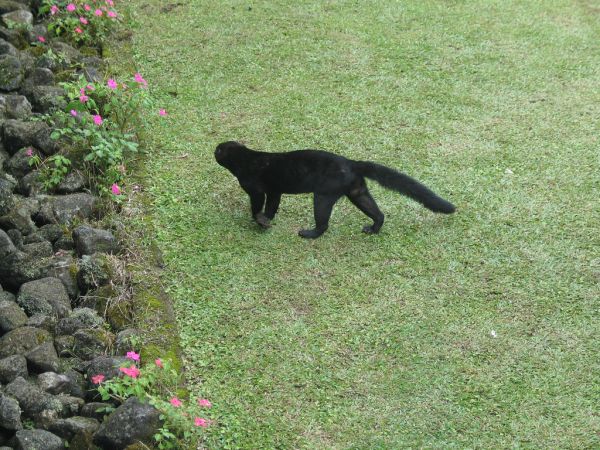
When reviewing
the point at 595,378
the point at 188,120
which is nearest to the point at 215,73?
the point at 188,120

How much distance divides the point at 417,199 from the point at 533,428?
2075 mm

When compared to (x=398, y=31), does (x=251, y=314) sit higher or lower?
lower

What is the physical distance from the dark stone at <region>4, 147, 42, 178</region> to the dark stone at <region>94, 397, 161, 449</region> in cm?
307

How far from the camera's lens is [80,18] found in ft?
29.4

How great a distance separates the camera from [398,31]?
32.1 feet

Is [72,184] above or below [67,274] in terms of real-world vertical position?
above

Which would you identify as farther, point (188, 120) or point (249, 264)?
point (188, 120)

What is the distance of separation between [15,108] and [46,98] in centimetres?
28

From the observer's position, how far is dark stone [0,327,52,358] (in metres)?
5.05

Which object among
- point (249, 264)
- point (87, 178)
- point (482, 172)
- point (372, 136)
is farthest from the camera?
point (372, 136)

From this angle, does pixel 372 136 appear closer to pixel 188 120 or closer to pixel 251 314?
pixel 188 120

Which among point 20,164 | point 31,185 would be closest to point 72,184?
point 31,185

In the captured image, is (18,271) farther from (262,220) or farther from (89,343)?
(262,220)

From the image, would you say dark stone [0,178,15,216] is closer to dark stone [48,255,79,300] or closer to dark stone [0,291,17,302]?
dark stone [48,255,79,300]
